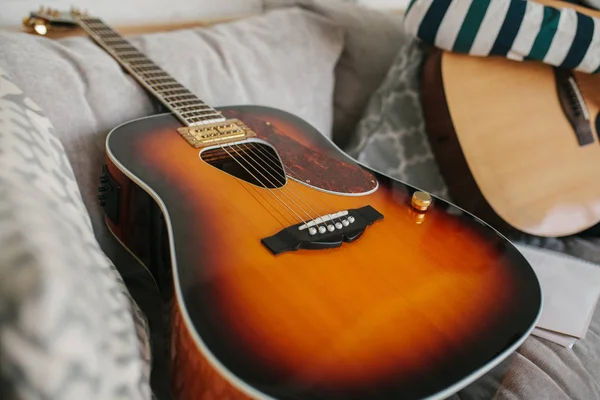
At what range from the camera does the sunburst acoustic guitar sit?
43cm

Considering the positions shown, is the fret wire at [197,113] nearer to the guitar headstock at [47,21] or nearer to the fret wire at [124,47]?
the fret wire at [124,47]

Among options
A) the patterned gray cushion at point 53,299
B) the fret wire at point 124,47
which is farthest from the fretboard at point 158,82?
the patterned gray cushion at point 53,299

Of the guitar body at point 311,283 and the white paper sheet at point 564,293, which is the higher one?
the guitar body at point 311,283

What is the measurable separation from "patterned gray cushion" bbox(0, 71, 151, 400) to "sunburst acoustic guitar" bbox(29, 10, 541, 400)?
0.07 metres

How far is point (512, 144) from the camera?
0.95 metres

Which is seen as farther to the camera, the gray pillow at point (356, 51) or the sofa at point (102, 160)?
the gray pillow at point (356, 51)

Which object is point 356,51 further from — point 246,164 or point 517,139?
point 246,164

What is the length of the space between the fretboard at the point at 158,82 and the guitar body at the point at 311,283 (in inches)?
2.3

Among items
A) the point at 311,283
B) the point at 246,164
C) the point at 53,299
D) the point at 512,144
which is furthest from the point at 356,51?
the point at 53,299

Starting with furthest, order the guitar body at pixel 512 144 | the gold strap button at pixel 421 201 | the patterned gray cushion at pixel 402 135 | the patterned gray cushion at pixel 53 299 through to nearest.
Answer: the patterned gray cushion at pixel 402 135, the guitar body at pixel 512 144, the gold strap button at pixel 421 201, the patterned gray cushion at pixel 53 299

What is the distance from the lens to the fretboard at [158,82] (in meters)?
0.81

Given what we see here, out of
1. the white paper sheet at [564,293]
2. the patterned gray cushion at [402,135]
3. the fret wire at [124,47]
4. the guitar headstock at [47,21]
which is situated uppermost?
the guitar headstock at [47,21]

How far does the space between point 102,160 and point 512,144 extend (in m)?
0.82

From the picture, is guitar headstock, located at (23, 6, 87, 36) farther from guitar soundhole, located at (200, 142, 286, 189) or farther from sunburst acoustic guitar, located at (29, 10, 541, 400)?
guitar soundhole, located at (200, 142, 286, 189)
